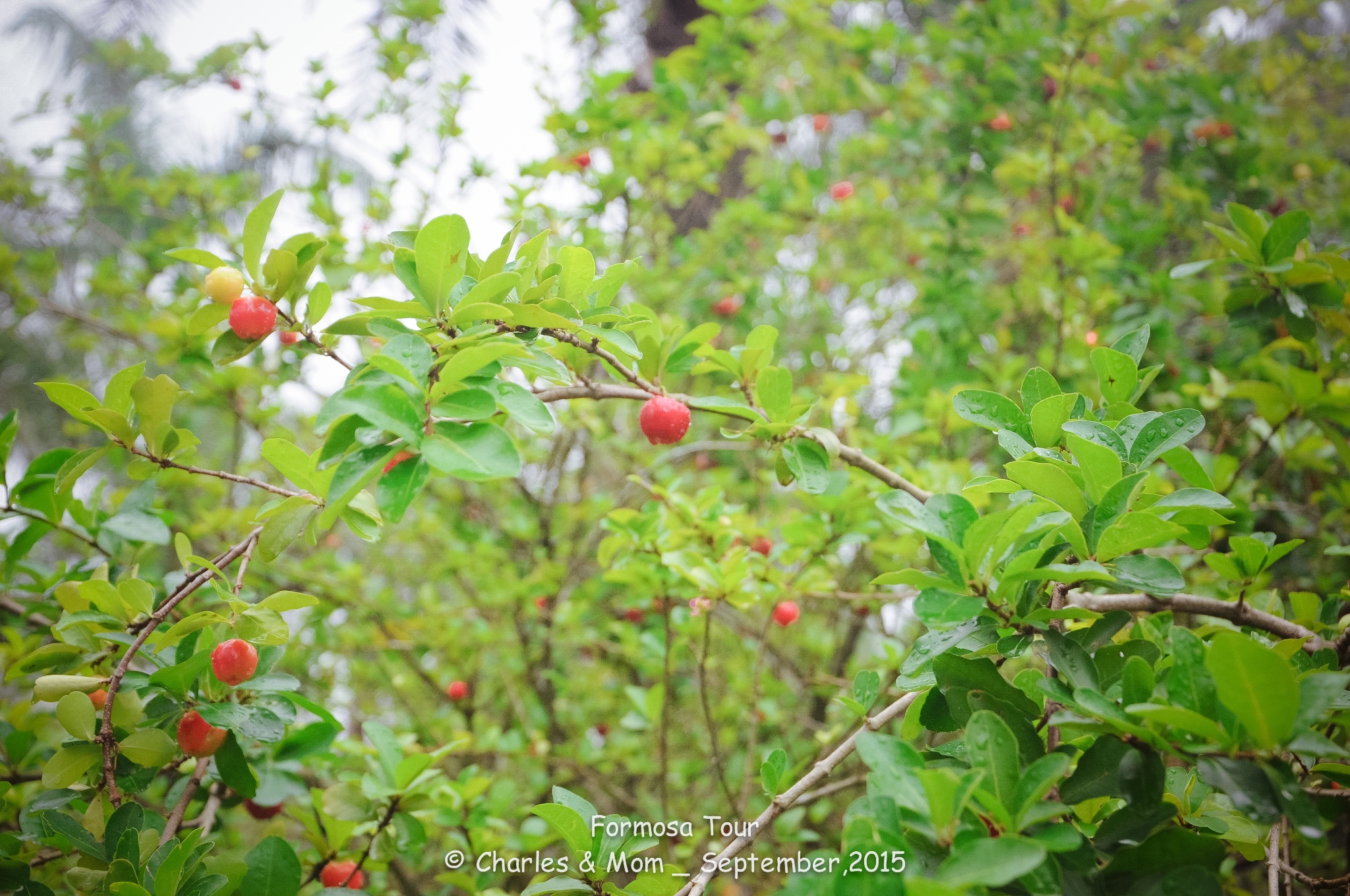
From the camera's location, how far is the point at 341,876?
3.60 ft

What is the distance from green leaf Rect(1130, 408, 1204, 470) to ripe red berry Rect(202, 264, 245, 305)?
3.60 feet

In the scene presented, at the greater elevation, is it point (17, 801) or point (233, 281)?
point (233, 281)

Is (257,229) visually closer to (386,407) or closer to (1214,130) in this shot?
(386,407)

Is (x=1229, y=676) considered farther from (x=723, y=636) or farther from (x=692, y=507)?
(x=723, y=636)

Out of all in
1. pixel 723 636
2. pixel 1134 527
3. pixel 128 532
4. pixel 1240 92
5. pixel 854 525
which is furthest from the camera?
pixel 723 636

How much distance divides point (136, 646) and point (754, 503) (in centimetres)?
197

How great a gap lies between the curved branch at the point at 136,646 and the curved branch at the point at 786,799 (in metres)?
0.60

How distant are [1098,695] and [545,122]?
1968mm

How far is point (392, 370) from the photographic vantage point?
0.60m

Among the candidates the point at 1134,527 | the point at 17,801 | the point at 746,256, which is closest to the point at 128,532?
the point at 17,801

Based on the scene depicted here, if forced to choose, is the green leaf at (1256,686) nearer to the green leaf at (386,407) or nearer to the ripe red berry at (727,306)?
the green leaf at (386,407)

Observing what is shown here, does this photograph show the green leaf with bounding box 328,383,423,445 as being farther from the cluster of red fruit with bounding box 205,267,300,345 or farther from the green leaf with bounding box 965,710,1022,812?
the green leaf with bounding box 965,710,1022,812

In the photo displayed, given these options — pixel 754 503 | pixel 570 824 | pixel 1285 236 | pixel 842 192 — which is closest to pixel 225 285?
pixel 570 824

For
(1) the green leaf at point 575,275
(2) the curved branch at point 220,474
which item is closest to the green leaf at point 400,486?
(2) the curved branch at point 220,474
